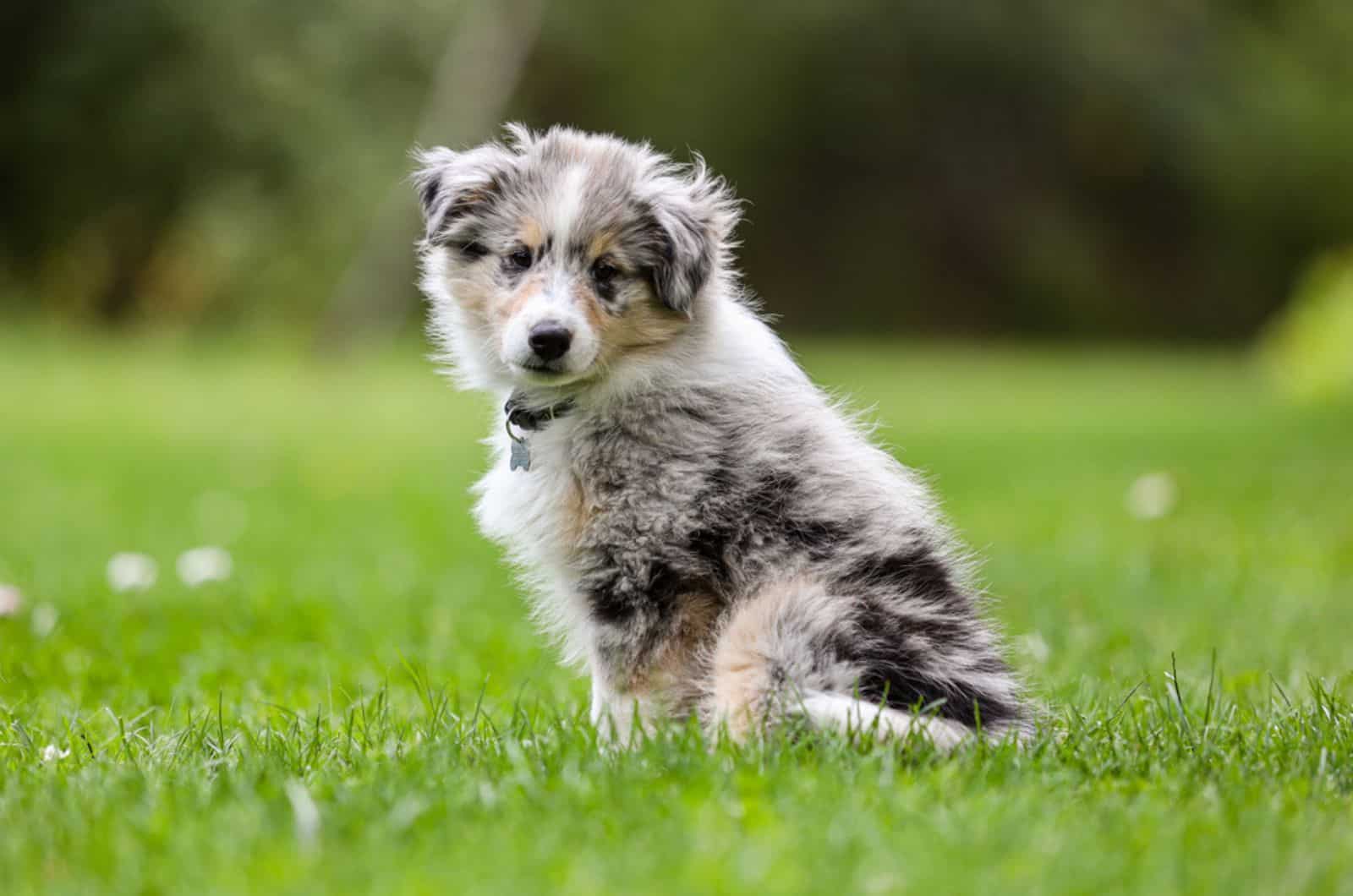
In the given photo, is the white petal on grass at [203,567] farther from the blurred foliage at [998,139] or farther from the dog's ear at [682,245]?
the blurred foliage at [998,139]

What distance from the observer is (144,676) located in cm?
545

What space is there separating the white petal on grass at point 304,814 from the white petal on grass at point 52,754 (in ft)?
2.92

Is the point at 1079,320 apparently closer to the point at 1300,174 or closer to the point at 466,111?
the point at 1300,174

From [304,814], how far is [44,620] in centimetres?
344

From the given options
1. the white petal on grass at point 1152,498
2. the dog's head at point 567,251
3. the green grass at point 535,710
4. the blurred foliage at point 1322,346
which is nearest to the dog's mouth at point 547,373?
the dog's head at point 567,251

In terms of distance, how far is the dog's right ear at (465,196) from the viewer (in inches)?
179

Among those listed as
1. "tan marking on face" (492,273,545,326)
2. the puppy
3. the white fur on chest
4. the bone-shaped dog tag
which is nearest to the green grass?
the puppy

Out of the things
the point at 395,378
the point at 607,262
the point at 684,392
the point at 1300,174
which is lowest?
the point at 684,392

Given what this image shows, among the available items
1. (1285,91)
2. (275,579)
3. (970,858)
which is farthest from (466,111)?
(1285,91)

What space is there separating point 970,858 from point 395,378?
1884 cm

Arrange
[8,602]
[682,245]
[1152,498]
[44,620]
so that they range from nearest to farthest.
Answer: [682,245] < [8,602] < [44,620] < [1152,498]

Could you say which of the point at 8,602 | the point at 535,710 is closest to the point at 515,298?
the point at 535,710

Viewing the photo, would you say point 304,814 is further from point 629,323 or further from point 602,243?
point 602,243

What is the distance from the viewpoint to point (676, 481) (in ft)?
13.4
